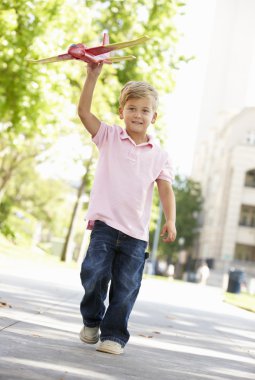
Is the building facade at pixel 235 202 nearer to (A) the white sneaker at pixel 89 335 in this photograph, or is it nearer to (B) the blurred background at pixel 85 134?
(B) the blurred background at pixel 85 134

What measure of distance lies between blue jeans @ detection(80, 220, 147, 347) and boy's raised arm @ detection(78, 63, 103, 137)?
0.67 metres

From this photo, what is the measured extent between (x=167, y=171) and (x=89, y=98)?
2.59ft

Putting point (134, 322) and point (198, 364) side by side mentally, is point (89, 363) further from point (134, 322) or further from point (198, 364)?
point (134, 322)

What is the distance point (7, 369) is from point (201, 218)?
84820 mm

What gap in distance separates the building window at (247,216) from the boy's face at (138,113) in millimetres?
69673

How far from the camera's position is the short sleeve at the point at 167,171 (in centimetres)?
580

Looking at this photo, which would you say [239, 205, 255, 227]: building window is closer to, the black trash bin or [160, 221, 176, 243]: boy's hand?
the black trash bin

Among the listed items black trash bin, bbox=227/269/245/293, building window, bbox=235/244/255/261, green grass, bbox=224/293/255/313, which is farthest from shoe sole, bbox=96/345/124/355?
building window, bbox=235/244/255/261

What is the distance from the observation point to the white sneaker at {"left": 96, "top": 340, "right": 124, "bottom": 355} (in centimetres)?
543

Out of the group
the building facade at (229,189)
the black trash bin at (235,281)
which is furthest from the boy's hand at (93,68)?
the building facade at (229,189)

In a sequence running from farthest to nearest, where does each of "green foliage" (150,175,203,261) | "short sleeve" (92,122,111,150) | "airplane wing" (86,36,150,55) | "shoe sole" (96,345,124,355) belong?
"green foliage" (150,175,203,261)
"short sleeve" (92,122,111,150)
"shoe sole" (96,345,124,355)
"airplane wing" (86,36,150,55)

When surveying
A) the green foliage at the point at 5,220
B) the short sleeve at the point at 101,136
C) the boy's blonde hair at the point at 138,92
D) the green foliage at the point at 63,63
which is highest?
the green foliage at the point at 63,63

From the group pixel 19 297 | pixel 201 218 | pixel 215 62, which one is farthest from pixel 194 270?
pixel 19 297

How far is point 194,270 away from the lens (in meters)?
84.6
